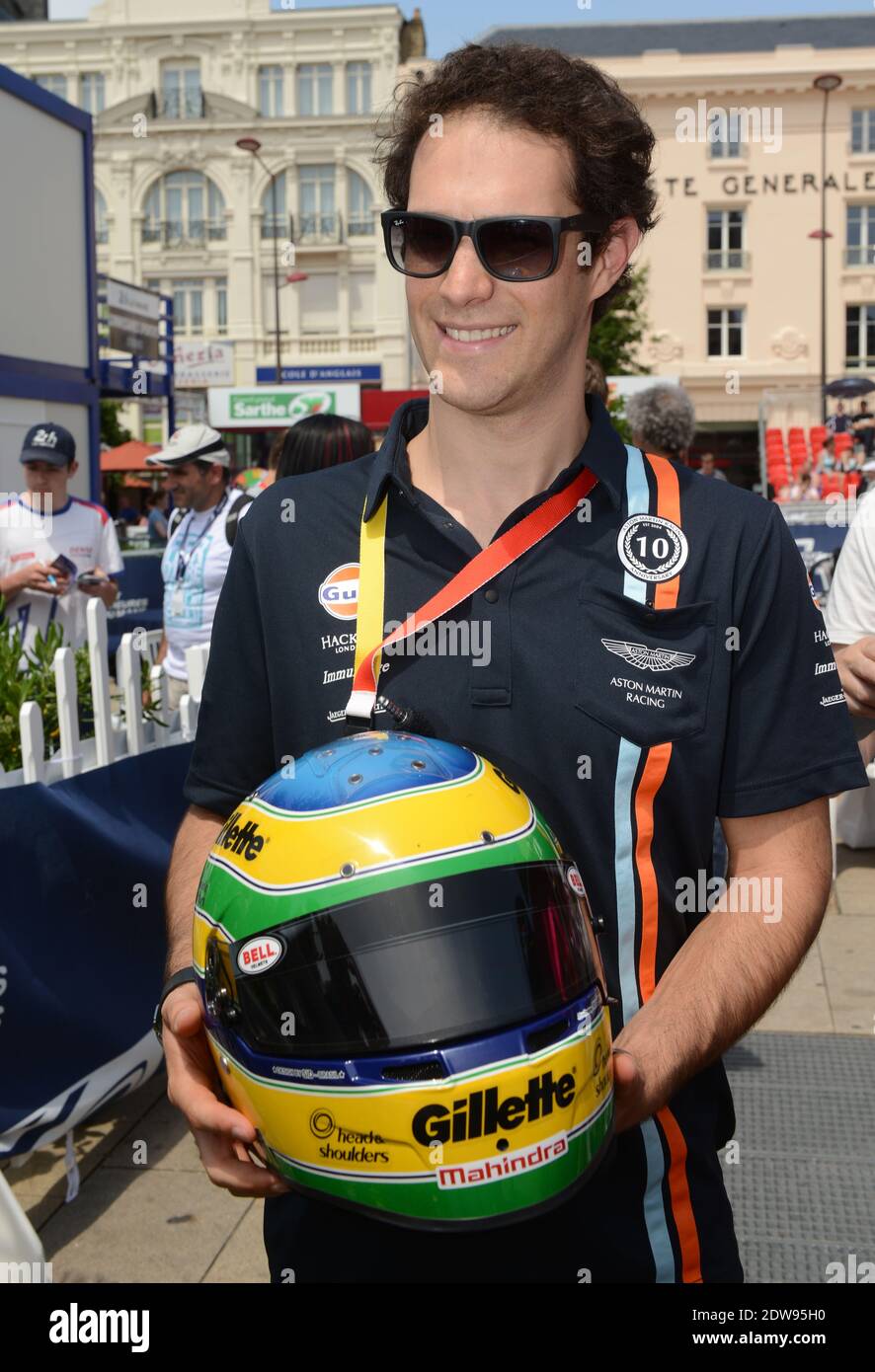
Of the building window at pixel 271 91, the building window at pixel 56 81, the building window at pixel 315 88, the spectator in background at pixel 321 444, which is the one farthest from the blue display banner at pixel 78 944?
the building window at pixel 56 81

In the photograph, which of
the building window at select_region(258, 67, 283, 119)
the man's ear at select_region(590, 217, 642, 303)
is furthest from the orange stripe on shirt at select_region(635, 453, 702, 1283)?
the building window at select_region(258, 67, 283, 119)

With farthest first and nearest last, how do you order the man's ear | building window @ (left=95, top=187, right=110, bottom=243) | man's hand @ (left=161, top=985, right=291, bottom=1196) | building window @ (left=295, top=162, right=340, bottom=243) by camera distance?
1. building window @ (left=95, top=187, right=110, bottom=243)
2. building window @ (left=295, top=162, right=340, bottom=243)
3. the man's ear
4. man's hand @ (left=161, top=985, right=291, bottom=1196)

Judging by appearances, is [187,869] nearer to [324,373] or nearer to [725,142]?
[324,373]

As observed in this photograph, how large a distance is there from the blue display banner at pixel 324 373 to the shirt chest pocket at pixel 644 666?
36600mm

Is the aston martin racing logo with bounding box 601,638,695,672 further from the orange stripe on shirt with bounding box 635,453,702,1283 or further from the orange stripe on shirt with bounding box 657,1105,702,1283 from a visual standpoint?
the orange stripe on shirt with bounding box 657,1105,702,1283

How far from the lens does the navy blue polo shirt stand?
5.25 feet

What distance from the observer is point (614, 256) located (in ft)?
5.97

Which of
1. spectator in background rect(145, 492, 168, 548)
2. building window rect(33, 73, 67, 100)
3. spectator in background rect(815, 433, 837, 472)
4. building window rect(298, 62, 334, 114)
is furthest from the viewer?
building window rect(33, 73, 67, 100)

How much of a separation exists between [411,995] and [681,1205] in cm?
55

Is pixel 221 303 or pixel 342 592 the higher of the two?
pixel 221 303

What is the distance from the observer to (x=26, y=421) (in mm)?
10141

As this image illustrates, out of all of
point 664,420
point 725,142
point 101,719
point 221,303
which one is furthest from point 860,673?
point 221,303

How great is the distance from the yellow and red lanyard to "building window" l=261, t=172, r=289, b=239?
165 feet
